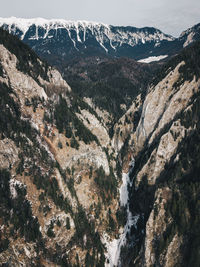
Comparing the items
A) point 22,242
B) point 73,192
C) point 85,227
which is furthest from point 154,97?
point 22,242

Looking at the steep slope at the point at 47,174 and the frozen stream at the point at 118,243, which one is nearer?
the steep slope at the point at 47,174

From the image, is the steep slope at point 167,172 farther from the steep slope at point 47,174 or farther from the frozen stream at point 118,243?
the steep slope at point 47,174

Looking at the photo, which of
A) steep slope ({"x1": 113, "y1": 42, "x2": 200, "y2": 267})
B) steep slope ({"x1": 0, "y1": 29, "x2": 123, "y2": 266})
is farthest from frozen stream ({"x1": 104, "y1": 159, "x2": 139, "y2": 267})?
steep slope ({"x1": 0, "y1": 29, "x2": 123, "y2": 266})

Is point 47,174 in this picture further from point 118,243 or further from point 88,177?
point 118,243

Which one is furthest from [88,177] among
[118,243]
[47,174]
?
[118,243]

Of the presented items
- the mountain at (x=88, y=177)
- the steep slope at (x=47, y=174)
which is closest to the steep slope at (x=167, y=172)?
the mountain at (x=88, y=177)

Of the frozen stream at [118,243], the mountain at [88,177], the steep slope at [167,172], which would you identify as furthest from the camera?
the frozen stream at [118,243]
